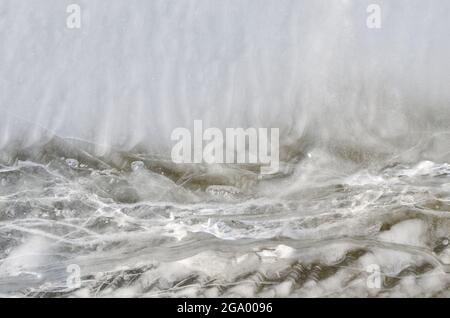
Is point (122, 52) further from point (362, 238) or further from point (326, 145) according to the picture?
point (362, 238)

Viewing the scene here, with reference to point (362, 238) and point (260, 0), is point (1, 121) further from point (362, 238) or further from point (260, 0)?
point (362, 238)

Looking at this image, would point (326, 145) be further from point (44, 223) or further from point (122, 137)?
point (44, 223)

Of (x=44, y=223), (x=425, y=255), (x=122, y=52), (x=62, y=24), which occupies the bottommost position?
(x=425, y=255)

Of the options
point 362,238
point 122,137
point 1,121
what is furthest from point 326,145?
point 1,121

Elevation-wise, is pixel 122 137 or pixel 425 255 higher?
pixel 122 137

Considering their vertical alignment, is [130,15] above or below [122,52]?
above
